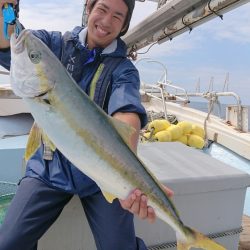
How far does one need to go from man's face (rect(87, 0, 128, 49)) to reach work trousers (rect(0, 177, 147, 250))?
1007 mm

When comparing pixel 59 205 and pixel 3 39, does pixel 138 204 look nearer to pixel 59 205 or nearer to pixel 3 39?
pixel 59 205

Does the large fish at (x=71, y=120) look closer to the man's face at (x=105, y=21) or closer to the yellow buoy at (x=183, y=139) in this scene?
the man's face at (x=105, y=21)

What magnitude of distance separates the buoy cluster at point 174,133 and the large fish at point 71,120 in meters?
4.38

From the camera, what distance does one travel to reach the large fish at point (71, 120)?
1.77 meters

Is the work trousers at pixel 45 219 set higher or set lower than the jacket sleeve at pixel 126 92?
lower

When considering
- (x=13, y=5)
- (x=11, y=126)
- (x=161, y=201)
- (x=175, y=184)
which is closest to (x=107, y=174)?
(x=161, y=201)

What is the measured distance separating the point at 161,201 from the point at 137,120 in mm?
557

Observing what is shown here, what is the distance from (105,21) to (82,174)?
3.20 ft

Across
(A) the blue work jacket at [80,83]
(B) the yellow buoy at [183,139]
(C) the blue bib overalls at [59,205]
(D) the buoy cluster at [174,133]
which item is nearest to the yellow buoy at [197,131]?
(D) the buoy cluster at [174,133]

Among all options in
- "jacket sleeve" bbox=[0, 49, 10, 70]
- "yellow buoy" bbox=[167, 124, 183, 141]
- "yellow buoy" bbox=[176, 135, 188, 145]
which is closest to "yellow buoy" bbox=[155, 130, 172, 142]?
"yellow buoy" bbox=[167, 124, 183, 141]

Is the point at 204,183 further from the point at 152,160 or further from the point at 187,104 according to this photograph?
the point at 187,104

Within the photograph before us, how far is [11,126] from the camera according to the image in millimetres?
7484

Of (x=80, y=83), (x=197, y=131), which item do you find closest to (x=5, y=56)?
(x=80, y=83)

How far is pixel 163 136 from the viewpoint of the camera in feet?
20.7
